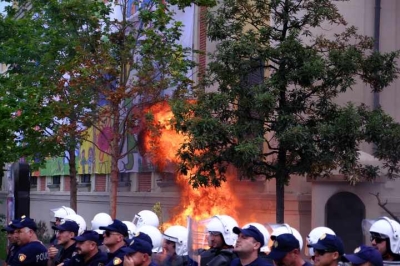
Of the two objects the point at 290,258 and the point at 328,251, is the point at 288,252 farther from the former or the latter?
the point at 328,251

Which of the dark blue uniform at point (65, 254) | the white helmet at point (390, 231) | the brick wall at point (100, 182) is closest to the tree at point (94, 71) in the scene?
the brick wall at point (100, 182)

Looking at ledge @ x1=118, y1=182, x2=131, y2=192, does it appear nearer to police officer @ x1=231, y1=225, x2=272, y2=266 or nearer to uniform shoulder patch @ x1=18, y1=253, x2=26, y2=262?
uniform shoulder patch @ x1=18, y1=253, x2=26, y2=262

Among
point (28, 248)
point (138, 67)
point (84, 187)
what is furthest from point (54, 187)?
point (28, 248)

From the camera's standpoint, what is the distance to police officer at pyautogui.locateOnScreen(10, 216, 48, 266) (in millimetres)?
9727

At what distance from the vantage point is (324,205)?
58.2 feet

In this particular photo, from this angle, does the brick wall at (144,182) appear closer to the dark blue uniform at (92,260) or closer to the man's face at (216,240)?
the dark blue uniform at (92,260)

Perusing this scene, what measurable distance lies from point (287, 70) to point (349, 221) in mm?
4763

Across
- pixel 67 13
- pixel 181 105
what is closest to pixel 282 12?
pixel 181 105

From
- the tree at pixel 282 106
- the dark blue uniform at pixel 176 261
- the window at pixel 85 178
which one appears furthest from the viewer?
the window at pixel 85 178

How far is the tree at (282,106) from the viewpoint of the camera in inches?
561

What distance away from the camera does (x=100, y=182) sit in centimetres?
2856

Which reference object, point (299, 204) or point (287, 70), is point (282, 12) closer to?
point (287, 70)

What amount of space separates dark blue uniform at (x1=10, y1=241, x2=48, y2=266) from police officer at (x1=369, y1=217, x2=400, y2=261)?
14.0 ft

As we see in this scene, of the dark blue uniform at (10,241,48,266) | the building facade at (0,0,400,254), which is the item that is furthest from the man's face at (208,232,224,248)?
the building facade at (0,0,400,254)
